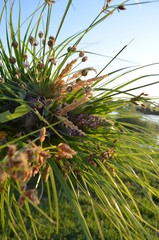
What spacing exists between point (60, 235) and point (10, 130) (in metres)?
1.62

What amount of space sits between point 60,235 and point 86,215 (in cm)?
45

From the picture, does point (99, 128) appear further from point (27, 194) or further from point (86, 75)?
point (27, 194)

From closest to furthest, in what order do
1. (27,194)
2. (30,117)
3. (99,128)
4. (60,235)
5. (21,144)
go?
(27,194) → (21,144) → (30,117) → (99,128) → (60,235)

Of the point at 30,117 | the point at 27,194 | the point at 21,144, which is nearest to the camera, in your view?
the point at 27,194

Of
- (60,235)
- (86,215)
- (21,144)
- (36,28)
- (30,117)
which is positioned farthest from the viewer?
(86,215)

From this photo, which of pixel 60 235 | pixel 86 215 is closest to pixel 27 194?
pixel 60 235

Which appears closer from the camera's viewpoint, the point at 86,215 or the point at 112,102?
the point at 112,102

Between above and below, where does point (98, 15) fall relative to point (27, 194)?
above

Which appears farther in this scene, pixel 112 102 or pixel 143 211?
pixel 143 211

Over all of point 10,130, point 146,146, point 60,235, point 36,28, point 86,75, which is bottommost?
point 60,235

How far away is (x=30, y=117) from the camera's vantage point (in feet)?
1.98

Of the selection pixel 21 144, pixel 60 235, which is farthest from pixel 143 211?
pixel 21 144

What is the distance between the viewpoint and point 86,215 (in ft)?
7.93

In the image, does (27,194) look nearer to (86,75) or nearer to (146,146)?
(86,75)
